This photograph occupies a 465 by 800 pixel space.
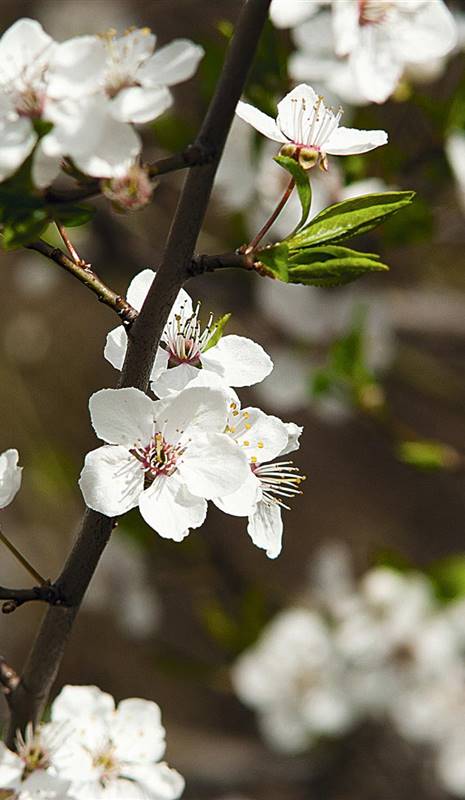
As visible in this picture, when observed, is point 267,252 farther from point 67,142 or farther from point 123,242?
point 123,242

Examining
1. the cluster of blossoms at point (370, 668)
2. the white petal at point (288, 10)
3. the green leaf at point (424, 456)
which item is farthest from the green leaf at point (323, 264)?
the cluster of blossoms at point (370, 668)

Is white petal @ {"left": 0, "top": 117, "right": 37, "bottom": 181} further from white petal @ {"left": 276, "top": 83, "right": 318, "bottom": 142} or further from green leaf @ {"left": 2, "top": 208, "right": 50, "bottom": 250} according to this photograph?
white petal @ {"left": 276, "top": 83, "right": 318, "bottom": 142}

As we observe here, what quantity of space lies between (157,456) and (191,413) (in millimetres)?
41

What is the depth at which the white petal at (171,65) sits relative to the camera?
18.1 inches

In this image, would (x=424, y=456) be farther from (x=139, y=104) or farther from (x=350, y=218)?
(x=139, y=104)

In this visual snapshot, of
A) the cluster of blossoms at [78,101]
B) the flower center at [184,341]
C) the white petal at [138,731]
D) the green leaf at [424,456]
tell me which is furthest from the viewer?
the green leaf at [424,456]

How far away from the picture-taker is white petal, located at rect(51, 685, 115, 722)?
2.02 feet

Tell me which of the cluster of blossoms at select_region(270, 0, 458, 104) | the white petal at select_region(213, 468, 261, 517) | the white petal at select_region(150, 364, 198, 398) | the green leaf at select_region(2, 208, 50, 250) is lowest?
the white petal at select_region(213, 468, 261, 517)

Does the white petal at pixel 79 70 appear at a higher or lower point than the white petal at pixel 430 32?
lower

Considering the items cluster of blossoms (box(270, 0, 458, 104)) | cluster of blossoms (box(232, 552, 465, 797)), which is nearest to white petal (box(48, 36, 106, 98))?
cluster of blossoms (box(270, 0, 458, 104))

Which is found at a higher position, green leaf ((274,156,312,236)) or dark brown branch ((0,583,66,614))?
green leaf ((274,156,312,236))

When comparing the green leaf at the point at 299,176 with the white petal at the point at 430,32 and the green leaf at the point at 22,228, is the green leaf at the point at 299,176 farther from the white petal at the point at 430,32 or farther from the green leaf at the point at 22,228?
the white petal at the point at 430,32

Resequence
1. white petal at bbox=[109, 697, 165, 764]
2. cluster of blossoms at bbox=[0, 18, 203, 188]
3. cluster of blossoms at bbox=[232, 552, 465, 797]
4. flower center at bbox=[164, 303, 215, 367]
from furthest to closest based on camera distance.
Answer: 1. cluster of blossoms at bbox=[232, 552, 465, 797]
2. white petal at bbox=[109, 697, 165, 764]
3. flower center at bbox=[164, 303, 215, 367]
4. cluster of blossoms at bbox=[0, 18, 203, 188]

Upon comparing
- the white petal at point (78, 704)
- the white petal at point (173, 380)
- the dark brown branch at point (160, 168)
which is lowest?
the white petal at point (78, 704)
